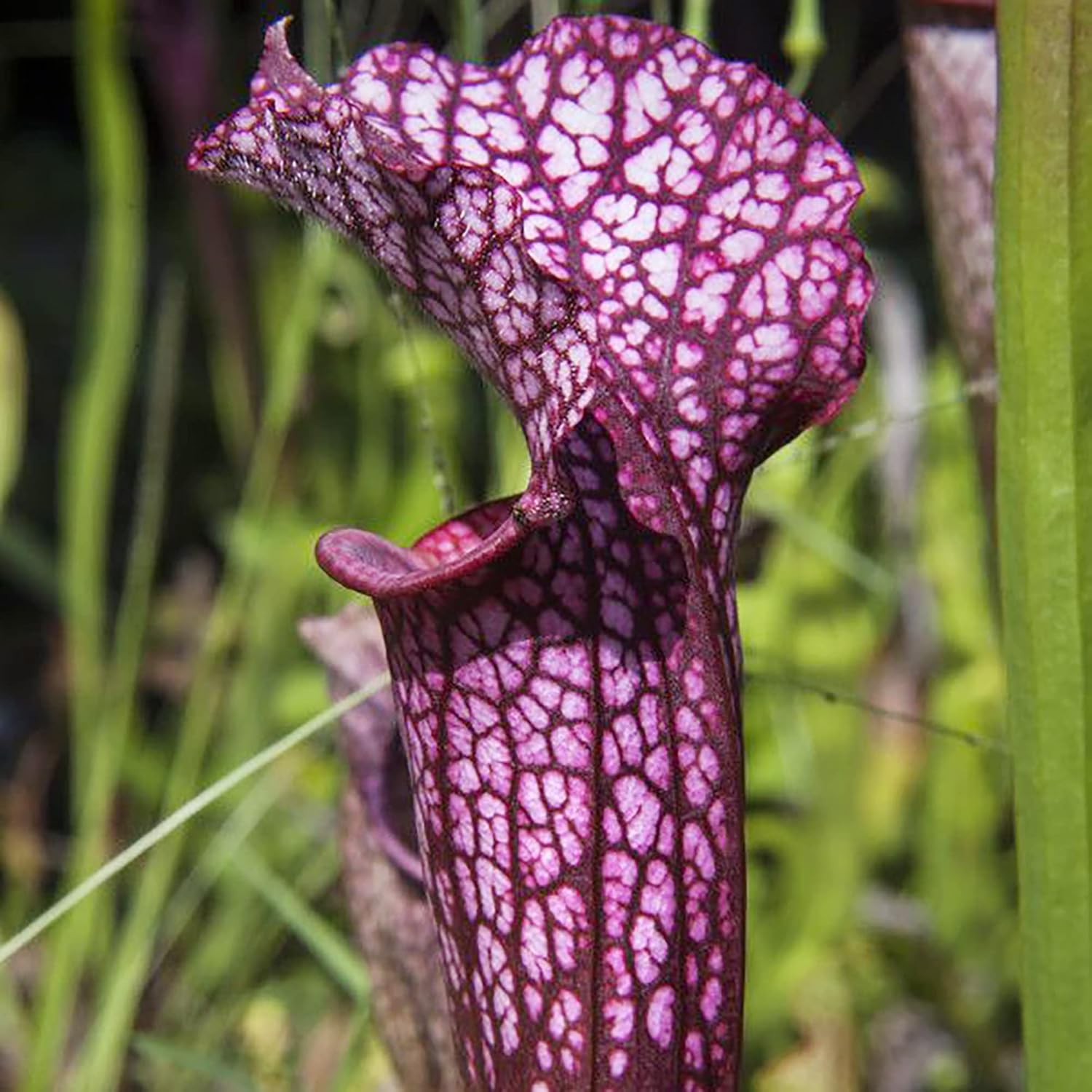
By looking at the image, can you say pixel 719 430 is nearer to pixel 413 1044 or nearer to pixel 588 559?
pixel 588 559

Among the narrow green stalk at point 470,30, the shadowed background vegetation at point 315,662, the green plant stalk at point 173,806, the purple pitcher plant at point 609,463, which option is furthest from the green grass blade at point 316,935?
the narrow green stalk at point 470,30

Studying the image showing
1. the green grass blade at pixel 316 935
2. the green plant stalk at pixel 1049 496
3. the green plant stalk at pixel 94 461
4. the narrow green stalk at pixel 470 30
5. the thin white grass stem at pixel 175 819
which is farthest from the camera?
the green plant stalk at pixel 94 461

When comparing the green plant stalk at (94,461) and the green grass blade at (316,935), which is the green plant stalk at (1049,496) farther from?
the green plant stalk at (94,461)

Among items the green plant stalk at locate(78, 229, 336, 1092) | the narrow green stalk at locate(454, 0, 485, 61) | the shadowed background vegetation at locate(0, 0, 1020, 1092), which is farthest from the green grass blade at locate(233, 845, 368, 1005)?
the narrow green stalk at locate(454, 0, 485, 61)

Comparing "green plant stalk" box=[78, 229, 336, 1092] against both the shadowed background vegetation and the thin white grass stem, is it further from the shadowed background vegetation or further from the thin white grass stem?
the thin white grass stem

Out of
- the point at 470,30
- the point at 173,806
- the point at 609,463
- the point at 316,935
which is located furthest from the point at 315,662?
the point at 609,463

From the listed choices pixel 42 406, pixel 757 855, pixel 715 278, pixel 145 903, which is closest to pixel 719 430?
pixel 715 278

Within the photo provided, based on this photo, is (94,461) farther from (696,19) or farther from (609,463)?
(609,463)
